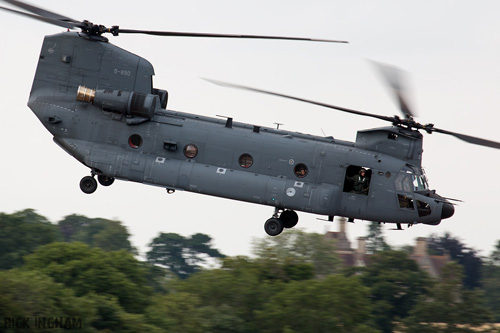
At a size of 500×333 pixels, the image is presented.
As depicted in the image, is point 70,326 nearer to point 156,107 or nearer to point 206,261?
point 156,107

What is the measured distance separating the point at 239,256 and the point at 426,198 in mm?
45964

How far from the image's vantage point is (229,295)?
6919 centimetres

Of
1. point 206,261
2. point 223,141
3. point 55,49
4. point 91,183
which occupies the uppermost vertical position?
point 55,49

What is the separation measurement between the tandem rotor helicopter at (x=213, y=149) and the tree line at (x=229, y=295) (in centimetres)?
1891

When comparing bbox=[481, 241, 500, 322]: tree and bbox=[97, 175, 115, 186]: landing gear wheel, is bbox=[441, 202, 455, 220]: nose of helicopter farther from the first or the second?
bbox=[481, 241, 500, 322]: tree

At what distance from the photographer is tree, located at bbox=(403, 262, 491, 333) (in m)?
78.0

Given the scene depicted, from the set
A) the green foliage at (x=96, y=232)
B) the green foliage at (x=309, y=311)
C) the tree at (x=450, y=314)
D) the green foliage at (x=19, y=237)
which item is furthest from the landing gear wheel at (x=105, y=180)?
the green foliage at (x=96, y=232)

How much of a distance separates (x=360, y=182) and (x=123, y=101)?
31.5 feet

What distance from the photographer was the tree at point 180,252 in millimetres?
146375

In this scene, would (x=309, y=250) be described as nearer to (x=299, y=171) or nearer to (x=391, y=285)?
(x=391, y=285)

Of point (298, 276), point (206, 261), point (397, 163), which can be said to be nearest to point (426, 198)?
point (397, 163)

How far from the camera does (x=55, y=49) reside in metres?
32.4

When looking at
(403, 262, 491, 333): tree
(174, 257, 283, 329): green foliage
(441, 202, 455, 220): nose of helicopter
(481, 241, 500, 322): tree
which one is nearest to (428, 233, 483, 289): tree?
(481, 241, 500, 322): tree

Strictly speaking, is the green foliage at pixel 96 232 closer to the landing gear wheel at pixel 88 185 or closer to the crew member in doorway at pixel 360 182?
the landing gear wheel at pixel 88 185
